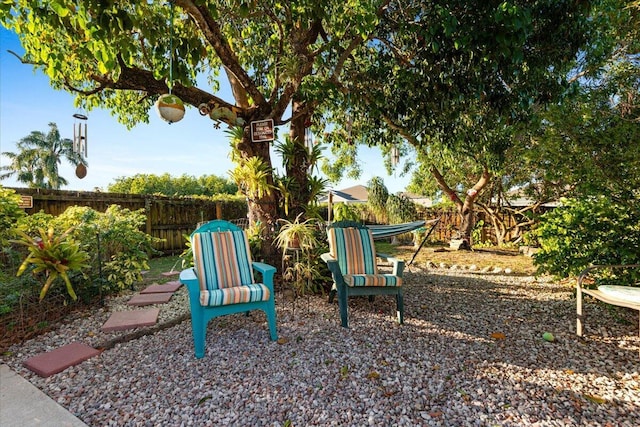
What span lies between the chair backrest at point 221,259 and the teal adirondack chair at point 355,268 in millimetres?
856

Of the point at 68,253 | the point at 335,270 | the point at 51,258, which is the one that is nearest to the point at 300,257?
the point at 335,270

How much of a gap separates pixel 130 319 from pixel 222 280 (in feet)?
3.49

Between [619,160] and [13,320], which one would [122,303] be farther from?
[619,160]

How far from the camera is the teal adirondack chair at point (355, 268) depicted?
3.15 m

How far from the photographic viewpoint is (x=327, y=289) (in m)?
4.14

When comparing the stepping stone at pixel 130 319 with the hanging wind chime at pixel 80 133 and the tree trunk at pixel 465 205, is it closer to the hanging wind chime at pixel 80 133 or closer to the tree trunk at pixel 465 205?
the hanging wind chime at pixel 80 133

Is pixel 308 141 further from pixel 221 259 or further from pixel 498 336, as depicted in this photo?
pixel 498 336

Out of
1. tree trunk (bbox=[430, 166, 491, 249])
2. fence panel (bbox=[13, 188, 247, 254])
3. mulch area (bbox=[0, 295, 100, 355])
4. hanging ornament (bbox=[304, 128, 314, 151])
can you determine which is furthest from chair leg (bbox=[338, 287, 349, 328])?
tree trunk (bbox=[430, 166, 491, 249])

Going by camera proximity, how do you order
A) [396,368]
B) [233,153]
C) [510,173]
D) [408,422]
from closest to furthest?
[408,422] → [396,368] → [233,153] → [510,173]

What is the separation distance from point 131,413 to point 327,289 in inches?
103

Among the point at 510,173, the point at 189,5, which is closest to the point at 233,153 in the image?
the point at 189,5

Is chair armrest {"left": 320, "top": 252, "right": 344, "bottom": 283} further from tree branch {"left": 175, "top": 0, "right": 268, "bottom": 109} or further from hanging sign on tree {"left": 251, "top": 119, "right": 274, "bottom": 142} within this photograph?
tree branch {"left": 175, "top": 0, "right": 268, "bottom": 109}

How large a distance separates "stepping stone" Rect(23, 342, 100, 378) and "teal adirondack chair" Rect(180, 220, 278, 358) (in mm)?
810

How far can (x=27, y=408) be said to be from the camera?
5.97 ft
